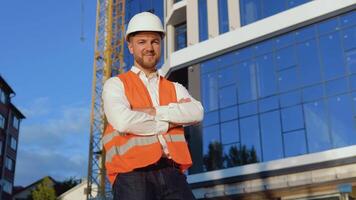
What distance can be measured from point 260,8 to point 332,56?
198 inches

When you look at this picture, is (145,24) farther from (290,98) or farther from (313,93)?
(290,98)

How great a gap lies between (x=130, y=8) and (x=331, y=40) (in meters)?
18.3

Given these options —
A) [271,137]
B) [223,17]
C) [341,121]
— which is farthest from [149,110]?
[223,17]

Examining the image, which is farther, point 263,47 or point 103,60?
point 103,60

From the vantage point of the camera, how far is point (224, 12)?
29844 millimetres

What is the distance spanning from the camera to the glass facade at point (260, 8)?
26781 millimetres

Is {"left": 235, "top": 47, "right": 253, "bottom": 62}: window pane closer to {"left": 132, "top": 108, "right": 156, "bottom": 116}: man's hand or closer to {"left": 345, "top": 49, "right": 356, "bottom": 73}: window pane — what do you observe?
{"left": 345, "top": 49, "right": 356, "bottom": 73}: window pane

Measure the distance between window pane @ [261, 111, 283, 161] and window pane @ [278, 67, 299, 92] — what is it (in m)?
1.37

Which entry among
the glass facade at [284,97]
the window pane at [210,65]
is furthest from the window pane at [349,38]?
the window pane at [210,65]

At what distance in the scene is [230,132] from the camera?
1078 inches

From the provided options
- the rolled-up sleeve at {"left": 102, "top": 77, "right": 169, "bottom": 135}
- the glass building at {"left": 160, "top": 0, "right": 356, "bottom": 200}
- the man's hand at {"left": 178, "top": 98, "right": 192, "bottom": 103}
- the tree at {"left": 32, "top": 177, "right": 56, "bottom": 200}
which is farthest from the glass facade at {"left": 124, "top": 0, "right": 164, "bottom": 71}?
the rolled-up sleeve at {"left": 102, "top": 77, "right": 169, "bottom": 135}

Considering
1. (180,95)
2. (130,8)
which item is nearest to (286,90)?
(130,8)

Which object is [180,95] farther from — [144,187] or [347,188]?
[347,188]

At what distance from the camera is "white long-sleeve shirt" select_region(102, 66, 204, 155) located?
3418 mm
